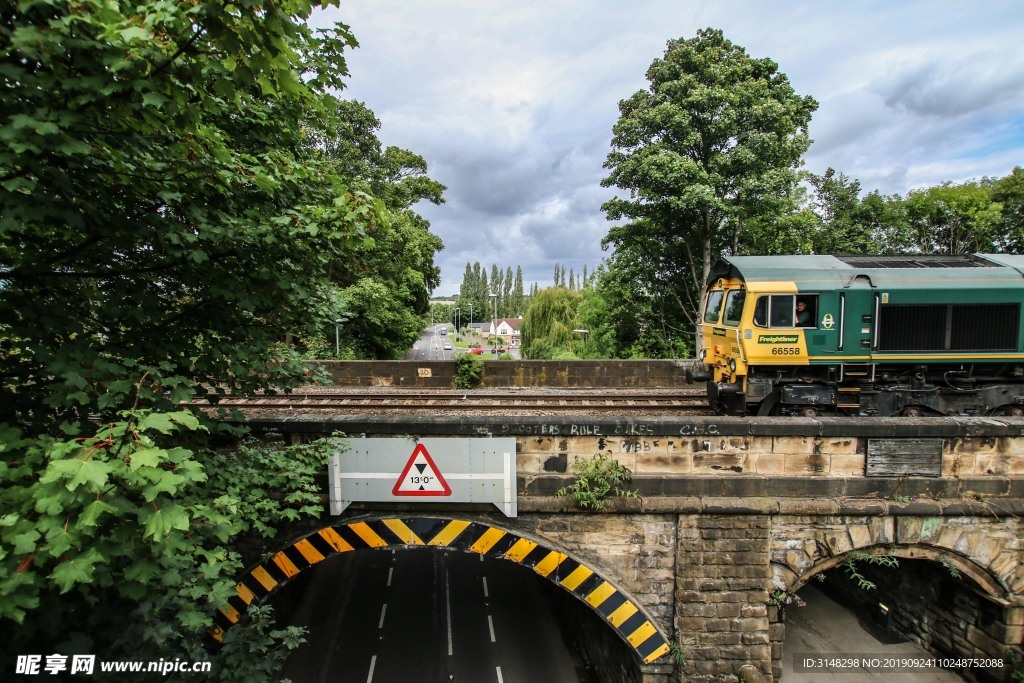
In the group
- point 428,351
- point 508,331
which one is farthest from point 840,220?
point 508,331

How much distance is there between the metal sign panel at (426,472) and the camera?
5227mm

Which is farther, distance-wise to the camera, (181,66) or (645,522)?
(645,522)

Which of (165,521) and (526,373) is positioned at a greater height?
(165,521)

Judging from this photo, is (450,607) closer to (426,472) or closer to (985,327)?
(426,472)

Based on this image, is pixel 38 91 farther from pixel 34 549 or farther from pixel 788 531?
pixel 788 531

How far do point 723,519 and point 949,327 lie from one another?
5300 millimetres

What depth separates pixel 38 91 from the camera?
8.82 feet

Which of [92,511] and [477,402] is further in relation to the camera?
[477,402]

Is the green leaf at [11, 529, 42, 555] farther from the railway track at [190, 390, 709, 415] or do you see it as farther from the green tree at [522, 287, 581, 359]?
the green tree at [522, 287, 581, 359]

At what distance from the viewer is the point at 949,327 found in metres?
7.48

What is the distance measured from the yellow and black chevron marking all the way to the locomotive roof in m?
5.14

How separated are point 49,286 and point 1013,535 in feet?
31.3

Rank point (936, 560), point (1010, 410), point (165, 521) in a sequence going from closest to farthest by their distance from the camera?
point (165, 521)
point (936, 560)
point (1010, 410)

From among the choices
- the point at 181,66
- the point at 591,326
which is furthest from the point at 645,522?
the point at 591,326
